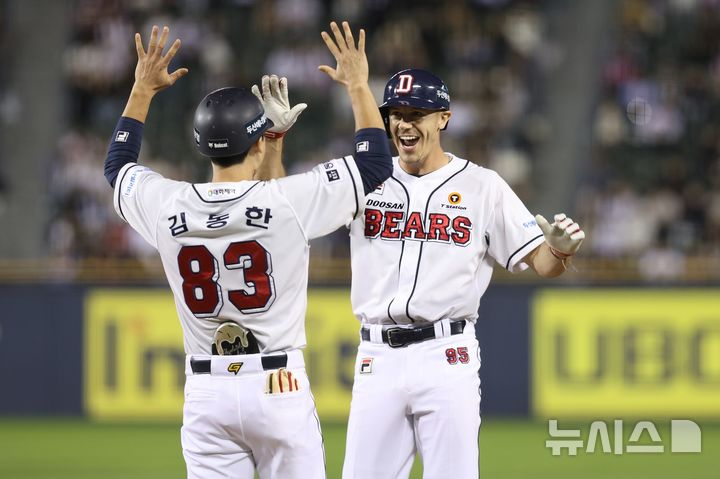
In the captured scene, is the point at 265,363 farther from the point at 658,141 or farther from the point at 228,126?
the point at 658,141

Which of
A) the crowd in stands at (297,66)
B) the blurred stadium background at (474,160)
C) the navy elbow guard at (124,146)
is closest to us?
the navy elbow guard at (124,146)

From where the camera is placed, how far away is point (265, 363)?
4848 mm

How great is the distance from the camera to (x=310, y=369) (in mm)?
13188

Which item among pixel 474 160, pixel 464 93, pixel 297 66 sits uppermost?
pixel 297 66

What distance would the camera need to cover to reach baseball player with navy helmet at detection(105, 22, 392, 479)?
15.8 feet

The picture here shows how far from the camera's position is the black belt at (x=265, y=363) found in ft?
15.9

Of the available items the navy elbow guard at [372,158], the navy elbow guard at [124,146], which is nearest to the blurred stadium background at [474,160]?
the navy elbow guard at [124,146]

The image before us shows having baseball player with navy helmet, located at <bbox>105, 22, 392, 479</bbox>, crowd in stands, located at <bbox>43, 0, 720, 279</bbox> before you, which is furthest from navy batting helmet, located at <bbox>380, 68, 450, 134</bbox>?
crowd in stands, located at <bbox>43, 0, 720, 279</bbox>

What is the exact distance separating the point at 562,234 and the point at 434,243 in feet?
2.29

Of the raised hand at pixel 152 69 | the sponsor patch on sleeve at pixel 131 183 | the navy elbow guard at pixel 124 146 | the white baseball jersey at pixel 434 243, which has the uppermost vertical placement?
the raised hand at pixel 152 69

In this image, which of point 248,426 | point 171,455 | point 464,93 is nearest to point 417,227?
point 248,426

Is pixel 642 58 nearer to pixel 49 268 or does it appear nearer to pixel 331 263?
pixel 331 263

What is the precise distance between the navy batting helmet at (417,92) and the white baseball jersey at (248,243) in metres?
1.03

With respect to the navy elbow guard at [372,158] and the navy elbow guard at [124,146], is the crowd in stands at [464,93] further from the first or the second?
the navy elbow guard at [372,158]
